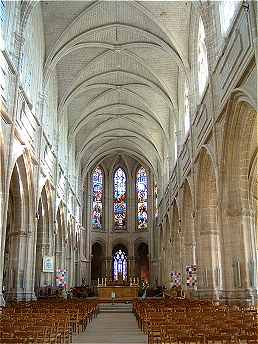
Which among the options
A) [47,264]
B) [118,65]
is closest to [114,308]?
[47,264]

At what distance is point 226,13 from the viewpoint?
1788cm

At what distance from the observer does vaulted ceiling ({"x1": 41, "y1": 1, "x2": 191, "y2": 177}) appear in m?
25.3

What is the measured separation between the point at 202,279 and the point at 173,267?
1330 cm

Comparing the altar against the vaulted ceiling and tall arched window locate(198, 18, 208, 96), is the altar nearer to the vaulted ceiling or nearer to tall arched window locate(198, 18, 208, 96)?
the vaulted ceiling

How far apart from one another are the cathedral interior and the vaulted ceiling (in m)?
0.09

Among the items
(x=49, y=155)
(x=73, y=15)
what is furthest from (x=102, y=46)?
(x=49, y=155)

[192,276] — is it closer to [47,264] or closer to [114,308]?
[114,308]

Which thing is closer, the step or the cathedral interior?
the cathedral interior

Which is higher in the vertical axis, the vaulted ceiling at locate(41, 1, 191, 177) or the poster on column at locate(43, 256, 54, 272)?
the vaulted ceiling at locate(41, 1, 191, 177)

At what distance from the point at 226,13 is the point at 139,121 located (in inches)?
940

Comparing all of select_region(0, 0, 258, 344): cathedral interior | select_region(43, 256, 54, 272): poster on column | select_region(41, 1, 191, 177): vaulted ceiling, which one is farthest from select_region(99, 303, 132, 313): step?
select_region(41, 1, 191, 177): vaulted ceiling

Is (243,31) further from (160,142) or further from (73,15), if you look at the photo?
(160,142)

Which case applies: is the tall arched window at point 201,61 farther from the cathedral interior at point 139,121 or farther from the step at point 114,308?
the step at point 114,308

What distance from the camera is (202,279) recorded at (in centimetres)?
2322
